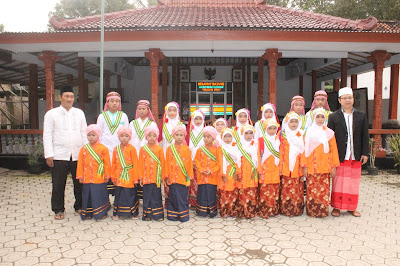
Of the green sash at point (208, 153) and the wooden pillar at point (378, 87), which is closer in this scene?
the green sash at point (208, 153)

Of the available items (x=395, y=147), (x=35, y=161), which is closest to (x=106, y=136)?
(x=35, y=161)

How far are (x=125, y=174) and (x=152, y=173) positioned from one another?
38 cm

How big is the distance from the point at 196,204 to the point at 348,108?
2.54 metres

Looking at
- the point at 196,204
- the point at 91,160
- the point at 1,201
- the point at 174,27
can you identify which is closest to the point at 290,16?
the point at 174,27

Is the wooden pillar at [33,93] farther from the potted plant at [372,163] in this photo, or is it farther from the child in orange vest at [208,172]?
the potted plant at [372,163]

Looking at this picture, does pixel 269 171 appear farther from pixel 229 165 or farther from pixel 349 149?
pixel 349 149

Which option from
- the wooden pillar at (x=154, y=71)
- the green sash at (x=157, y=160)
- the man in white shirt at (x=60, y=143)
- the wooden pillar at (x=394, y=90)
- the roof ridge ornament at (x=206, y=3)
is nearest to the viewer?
the green sash at (x=157, y=160)

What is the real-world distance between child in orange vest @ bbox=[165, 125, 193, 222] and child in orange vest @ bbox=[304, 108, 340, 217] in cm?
163

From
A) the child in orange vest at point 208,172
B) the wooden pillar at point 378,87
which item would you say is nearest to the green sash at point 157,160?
the child in orange vest at point 208,172

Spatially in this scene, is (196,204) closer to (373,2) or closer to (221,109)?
(221,109)

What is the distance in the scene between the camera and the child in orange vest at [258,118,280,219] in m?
3.98

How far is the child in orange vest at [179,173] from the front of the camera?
154 inches

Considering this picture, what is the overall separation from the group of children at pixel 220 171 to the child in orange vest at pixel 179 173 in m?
0.01

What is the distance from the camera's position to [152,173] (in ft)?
12.8
